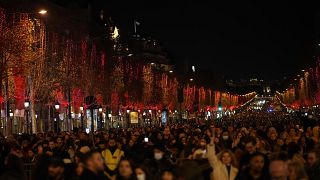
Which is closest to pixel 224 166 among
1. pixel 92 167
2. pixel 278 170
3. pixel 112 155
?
pixel 92 167

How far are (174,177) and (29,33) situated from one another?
3994cm

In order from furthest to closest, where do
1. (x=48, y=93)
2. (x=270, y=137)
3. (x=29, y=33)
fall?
(x=48, y=93), (x=29, y=33), (x=270, y=137)

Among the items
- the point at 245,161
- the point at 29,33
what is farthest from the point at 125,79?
the point at 245,161

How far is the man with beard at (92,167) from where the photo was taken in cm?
1029

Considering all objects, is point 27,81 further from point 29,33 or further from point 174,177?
point 174,177

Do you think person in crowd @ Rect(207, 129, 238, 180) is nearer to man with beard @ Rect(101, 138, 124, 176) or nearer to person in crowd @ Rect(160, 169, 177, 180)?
person in crowd @ Rect(160, 169, 177, 180)

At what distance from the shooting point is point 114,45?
386ft

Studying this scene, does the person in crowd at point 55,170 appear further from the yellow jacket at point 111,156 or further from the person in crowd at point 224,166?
the yellow jacket at point 111,156

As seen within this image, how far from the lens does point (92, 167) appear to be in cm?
1043

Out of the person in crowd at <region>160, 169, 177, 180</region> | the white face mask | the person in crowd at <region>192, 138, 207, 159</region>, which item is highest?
the person in crowd at <region>192, 138, 207, 159</region>

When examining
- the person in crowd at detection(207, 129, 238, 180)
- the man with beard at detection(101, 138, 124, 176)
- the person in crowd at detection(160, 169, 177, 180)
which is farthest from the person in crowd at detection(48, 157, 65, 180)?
the man with beard at detection(101, 138, 124, 176)

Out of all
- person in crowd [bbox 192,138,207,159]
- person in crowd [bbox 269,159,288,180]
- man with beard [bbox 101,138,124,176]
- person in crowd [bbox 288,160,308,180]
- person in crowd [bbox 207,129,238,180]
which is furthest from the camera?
man with beard [bbox 101,138,124,176]

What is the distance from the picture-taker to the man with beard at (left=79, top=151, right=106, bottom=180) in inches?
405

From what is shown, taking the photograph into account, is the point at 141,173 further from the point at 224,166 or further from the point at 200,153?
the point at 200,153
